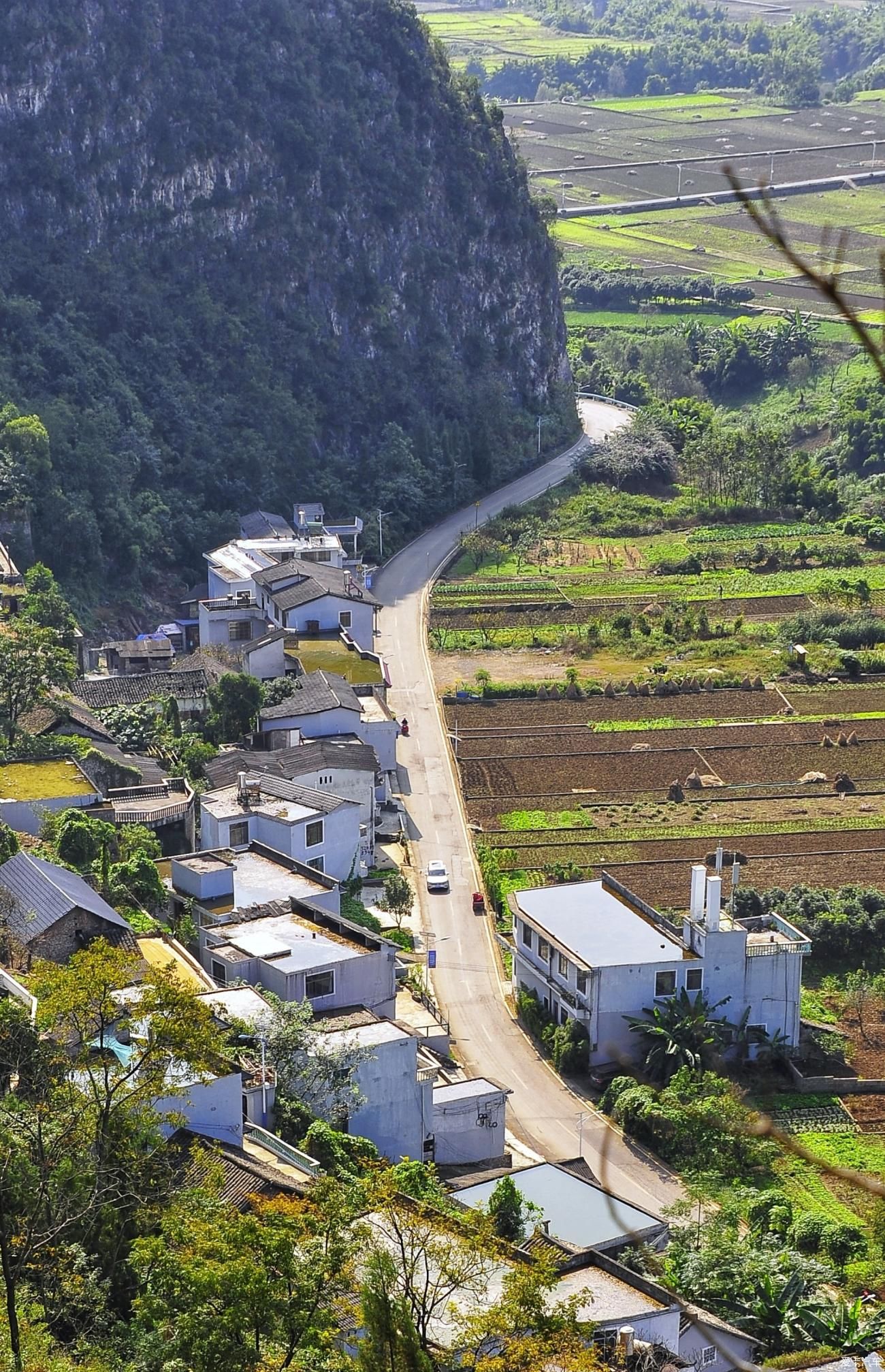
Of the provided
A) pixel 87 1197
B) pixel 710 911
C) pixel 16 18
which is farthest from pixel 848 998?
pixel 16 18

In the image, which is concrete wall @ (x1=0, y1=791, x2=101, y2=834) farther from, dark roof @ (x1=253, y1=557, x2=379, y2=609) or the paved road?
dark roof @ (x1=253, y1=557, x2=379, y2=609)

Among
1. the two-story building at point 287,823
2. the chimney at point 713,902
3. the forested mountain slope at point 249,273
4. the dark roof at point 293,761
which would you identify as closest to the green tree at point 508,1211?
the chimney at point 713,902

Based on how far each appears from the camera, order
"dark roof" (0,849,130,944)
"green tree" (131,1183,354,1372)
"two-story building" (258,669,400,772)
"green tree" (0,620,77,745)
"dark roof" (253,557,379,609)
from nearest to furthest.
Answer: "green tree" (131,1183,354,1372)
"dark roof" (0,849,130,944)
"green tree" (0,620,77,745)
"two-story building" (258,669,400,772)
"dark roof" (253,557,379,609)

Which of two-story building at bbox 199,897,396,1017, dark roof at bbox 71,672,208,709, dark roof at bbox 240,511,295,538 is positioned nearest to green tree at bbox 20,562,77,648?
dark roof at bbox 71,672,208,709

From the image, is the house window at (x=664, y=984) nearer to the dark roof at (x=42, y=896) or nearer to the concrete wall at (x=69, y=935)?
the dark roof at (x=42, y=896)

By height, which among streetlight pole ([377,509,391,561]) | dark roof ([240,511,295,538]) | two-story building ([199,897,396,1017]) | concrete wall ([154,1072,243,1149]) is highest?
concrete wall ([154,1072,243,1149])

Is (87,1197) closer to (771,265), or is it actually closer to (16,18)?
(16,18)

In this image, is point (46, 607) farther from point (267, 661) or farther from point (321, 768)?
point (321, 768)
